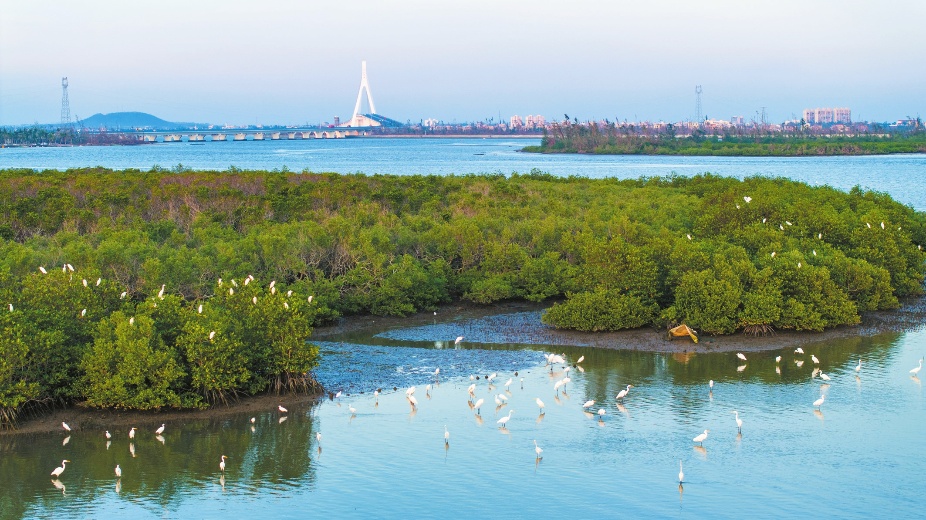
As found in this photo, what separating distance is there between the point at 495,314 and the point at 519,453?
514 inches

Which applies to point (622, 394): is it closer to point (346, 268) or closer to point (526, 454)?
point (526, 454)

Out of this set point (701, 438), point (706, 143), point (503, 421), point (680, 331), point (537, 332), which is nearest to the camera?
point (701, 438)

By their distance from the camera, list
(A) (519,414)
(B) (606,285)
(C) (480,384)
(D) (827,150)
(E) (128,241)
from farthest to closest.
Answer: (D) (827,150)
(E) (128,241)
(B) (606,285)
(C) (480,384)
(A) (519,414)

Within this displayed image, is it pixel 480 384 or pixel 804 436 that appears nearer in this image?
pixel 804 436

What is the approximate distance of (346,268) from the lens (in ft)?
107

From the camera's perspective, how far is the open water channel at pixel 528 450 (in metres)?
17.2

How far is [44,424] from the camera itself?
21.1m

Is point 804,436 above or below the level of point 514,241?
below

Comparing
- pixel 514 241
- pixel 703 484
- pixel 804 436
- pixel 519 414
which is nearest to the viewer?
pixel 703 484

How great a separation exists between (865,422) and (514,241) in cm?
1669

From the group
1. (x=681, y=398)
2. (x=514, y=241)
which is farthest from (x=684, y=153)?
(x=681, y=398)

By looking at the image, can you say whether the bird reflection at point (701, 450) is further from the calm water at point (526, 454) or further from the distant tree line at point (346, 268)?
the distant tree line at point (346, 268)

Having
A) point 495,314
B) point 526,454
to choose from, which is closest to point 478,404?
point 526,454

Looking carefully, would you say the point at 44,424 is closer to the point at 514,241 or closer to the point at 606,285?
the point at 606,285
